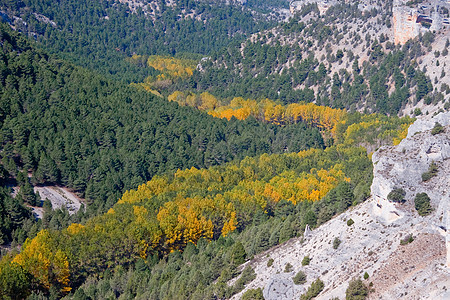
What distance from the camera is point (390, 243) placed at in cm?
6994

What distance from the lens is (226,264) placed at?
9181 cm

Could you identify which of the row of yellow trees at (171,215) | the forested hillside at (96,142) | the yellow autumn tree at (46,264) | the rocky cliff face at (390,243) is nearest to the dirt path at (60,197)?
the forested hillside at (96,142)

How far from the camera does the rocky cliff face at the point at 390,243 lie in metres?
62.4

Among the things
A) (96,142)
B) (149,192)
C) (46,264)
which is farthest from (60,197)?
(46,264)

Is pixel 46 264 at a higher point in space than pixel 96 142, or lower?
higher

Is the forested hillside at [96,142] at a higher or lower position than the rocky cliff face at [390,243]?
lower

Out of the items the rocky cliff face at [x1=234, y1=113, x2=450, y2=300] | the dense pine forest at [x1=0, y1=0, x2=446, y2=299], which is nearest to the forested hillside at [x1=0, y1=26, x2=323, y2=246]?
the dense pine forest at [x1=0, y1=0, x2=446, y2=299]

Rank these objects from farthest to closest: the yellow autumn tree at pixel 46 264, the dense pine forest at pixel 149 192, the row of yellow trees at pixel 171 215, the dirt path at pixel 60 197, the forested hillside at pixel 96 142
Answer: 1. the forested hillside at pixel 96 142
2. the dirt path at pixel 60 197
3. the row of yellow trees at pixel 171 215
4. the yellow autumn tree at pixel 46 264
5. the dense pine forest at pixel 149 192

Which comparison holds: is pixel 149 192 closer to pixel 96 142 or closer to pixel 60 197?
pixel 60 197

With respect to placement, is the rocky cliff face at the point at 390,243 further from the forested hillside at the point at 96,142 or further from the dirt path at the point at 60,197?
the dirt path at the point at 60,197

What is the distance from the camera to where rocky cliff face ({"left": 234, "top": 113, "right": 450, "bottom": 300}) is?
62438 millimetres

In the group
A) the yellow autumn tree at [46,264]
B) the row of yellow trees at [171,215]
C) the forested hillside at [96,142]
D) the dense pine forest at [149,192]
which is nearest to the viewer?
the dense pine forest at [149,192]

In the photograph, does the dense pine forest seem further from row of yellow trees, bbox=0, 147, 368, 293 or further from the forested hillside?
the forested hillside

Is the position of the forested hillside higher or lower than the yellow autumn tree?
lower
